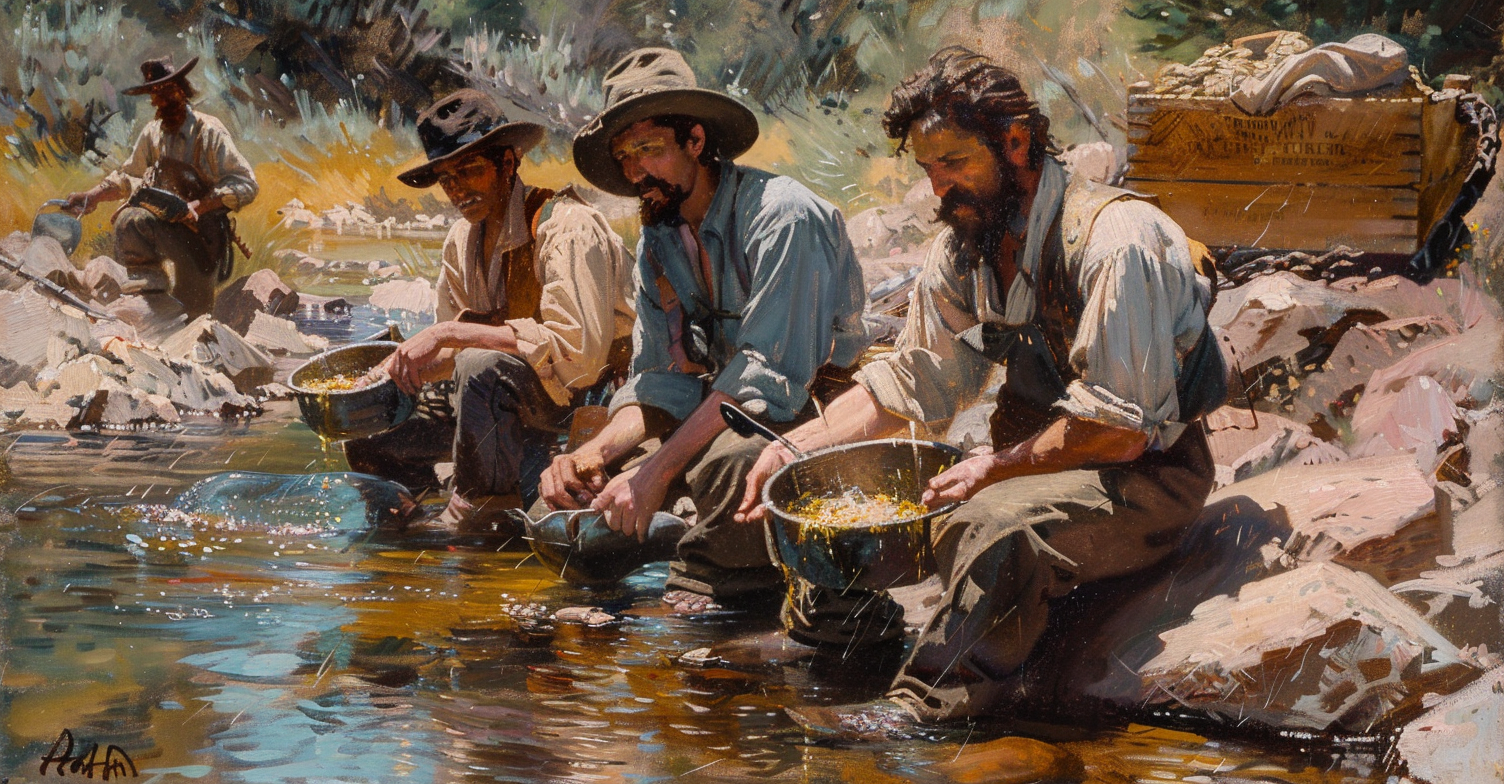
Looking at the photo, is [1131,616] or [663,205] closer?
[1131,616]

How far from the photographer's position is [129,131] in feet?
11.8

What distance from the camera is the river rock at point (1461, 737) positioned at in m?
2.55

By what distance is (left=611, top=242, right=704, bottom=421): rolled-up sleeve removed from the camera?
3121 millimetres

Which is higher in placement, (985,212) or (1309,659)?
(985,212)

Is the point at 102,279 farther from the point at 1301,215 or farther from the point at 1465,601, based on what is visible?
the point at 1465,601

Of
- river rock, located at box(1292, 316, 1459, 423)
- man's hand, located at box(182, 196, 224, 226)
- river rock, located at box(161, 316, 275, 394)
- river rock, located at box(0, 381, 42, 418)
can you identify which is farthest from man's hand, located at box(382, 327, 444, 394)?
river rock, located at box(1292, 316, 1459, 423)

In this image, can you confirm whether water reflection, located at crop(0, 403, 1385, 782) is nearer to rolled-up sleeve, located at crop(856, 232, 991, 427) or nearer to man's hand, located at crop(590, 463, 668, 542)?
man's hand, located at crop(590, 463, 668, 542)

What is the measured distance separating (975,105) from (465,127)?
1424mm

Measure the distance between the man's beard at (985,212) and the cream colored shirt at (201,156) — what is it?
78.6 inches

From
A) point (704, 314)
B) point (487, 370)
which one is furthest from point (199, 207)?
point (704, 314)

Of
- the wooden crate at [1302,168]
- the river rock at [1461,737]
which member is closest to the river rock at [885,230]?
the wooden crate at [1302,168]

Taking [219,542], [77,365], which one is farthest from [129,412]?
[219,542]

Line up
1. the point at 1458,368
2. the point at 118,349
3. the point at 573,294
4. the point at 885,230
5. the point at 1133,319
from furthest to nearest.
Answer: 1. the point at 118,349
2. the point at 573,294
3. the point at 885,230
4. the point at 1458,368
5. the point at 1133,319

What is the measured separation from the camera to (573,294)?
3355 mm
